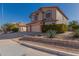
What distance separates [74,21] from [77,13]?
184mm

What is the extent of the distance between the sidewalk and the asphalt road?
10 centimetres

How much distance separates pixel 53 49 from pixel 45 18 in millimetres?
732

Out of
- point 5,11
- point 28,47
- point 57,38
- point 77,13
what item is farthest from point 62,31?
point 5,11

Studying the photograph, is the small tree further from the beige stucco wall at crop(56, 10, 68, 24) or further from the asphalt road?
the asphalt road

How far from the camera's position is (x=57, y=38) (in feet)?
16.6

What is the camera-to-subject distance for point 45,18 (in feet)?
16.5

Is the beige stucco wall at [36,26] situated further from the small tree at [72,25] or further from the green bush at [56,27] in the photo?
the small tree at [72,25]

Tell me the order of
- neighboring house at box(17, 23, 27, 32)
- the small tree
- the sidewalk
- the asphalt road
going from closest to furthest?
the sidewalk
the asphalt road
the small tree
neighboring house at box(17, 23, 27, 32)

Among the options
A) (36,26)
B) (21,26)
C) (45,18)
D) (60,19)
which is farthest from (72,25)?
(21,26)

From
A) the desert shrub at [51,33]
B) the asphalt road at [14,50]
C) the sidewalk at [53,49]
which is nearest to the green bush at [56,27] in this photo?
the desert shrub at [51,33]

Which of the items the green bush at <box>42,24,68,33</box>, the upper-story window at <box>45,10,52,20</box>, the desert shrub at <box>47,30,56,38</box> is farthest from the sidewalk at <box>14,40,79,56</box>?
the upper-story window at <box>45,10,52,20</box>

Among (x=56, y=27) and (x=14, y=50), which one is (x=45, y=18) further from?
(x=14, y=50)

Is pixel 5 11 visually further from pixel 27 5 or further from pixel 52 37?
pixel 52 37

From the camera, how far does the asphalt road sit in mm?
4788
